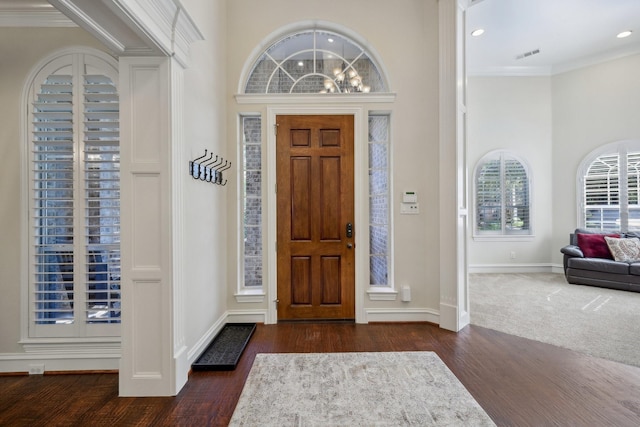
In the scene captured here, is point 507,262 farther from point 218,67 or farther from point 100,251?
point 100,251

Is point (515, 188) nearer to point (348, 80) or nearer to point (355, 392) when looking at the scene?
point (348, 80)

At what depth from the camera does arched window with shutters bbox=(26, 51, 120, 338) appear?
91.6 inches

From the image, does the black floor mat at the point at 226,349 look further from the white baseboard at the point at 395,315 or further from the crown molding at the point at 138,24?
the crown molding at the point at 138,24

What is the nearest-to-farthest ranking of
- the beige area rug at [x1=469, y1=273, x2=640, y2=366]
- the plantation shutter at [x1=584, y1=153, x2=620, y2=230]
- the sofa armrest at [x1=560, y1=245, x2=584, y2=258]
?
the beige area rug at [x1=469, y1=273, x2=640, y2=366] → the sofa armrest at [x1=560, y1=245, x2=584, y2=258] → the plantation shutter at [x1=584, y1=153, x2=620, y2=230]

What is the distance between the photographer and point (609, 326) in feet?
10.3

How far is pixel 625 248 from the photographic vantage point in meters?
4.55

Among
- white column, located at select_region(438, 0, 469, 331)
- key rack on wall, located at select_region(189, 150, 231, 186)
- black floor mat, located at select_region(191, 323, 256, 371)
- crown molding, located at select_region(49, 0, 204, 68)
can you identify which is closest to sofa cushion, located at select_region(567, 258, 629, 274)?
white column, located at select_region(438, 0, 469, 331)

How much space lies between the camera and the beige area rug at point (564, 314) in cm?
277

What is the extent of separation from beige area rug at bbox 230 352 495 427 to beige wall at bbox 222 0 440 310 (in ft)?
3.15

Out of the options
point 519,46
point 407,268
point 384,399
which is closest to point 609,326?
point 407,268

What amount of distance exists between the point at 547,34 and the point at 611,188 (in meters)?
3.00

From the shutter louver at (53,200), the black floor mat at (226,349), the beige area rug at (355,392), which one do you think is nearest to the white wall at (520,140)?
the beige area rug at (355,392)

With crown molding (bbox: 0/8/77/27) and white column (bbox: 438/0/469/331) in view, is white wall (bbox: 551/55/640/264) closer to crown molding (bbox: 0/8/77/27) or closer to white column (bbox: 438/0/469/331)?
white column (bbox: 438/0/469/331)

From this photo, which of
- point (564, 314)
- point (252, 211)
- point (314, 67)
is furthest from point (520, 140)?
point (252, 211)
